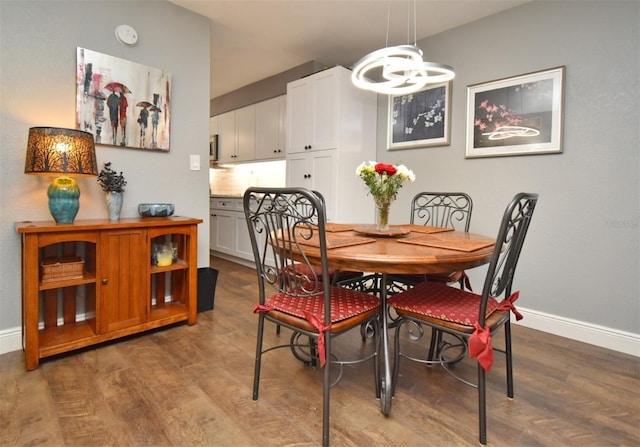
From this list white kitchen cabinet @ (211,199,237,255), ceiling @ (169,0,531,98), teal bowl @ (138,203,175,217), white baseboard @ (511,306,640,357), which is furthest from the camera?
white kitchen cabinet @ (211,199,237,255)

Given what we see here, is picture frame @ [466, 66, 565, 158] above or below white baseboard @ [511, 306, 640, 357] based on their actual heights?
above

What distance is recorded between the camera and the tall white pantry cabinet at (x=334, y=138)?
3279mm

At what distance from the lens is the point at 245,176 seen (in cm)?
531

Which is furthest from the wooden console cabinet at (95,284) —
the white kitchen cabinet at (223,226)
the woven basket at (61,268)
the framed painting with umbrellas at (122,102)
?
the white kitchen cabinet at (223,226)

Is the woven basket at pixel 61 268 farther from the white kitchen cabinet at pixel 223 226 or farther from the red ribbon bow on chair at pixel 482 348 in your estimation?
the white kitchen cabinet at pixel 223 226

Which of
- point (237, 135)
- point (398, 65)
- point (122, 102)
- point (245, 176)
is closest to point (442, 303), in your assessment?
point (398, 65)

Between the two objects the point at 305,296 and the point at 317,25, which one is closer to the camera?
the point at 305,296

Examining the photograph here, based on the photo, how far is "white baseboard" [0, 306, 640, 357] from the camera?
201 cm

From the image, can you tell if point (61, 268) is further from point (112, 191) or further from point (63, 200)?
point (112, 191)

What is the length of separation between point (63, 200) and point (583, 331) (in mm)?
3430

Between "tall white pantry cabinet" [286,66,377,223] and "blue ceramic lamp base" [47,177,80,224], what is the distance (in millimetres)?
2060

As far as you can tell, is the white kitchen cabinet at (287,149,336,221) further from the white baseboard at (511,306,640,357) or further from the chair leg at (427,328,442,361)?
the white baseboard at (511,306,640,357)

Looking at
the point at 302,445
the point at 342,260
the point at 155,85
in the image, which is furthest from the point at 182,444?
the point at 155,85

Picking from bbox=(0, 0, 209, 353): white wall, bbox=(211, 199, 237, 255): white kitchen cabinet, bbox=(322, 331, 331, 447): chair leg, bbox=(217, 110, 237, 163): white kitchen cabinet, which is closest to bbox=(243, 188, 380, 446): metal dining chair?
bbox=(322, 331, 331, 447): chair leg
